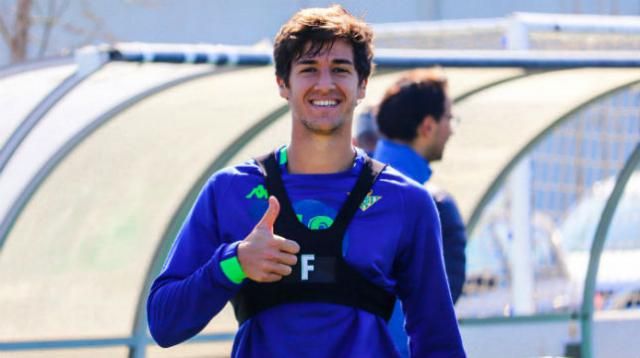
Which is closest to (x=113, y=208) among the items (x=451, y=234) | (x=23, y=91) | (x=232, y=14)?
(x=23, y=91)

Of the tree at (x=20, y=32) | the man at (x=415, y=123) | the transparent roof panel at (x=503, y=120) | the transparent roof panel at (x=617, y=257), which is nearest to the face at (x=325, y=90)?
the man at (x=415, y=123)

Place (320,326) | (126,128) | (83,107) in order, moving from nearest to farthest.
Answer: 1. (320,326)
2. (83,107)
3. (126,128)

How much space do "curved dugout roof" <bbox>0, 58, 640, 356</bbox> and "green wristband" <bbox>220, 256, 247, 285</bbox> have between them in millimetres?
2390

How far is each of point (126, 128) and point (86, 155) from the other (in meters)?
0.20

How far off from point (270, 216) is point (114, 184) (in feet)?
9.83

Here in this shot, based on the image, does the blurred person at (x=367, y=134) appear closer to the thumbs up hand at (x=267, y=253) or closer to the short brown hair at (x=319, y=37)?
the short brown hair at (x=319, y=37)

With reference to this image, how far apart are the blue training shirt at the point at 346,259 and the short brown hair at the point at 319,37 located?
23 cm

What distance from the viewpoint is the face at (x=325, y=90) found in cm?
319

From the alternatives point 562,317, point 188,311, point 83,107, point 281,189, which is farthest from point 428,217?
point 562,317

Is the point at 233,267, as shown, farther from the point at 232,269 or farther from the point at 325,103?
the point at 325,103

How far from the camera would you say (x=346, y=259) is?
121 inches

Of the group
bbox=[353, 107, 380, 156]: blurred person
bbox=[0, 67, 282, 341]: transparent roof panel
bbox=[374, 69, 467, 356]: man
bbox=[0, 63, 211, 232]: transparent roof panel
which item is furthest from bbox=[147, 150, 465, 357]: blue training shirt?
bbox=[353, 107, 380, 156]: blurred person

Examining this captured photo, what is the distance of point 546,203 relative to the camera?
9.16m

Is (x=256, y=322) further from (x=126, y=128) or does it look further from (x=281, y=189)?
(x=126, y=128)
